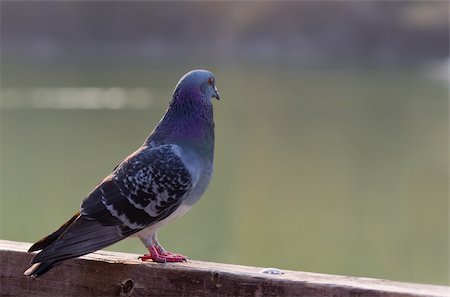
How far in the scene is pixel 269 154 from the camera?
1398 centimetres

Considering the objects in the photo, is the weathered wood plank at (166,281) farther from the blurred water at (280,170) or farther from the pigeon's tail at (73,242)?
the blurred water at (280,170)

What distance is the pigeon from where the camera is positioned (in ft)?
7.29

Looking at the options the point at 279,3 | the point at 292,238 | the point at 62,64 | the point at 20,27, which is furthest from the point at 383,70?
Answer: the point at 292,238

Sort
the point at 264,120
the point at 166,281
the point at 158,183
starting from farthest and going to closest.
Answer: the point at 264,120 → the point at 158,183 → the point at 166,281

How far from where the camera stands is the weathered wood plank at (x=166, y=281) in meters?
1.78

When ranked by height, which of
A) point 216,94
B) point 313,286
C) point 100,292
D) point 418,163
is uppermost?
point 216,94

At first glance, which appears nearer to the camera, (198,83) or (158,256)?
(158,256)

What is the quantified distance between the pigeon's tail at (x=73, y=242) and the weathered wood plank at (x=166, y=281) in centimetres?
5

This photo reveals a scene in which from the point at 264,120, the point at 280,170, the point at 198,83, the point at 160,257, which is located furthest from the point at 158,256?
the point at 264,120

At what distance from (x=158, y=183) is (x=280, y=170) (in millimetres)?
10305

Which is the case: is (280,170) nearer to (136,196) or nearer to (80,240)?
(136,196)

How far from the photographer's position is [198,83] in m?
2.40

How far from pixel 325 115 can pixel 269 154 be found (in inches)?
167

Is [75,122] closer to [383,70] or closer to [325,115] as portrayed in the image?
[325,115]
